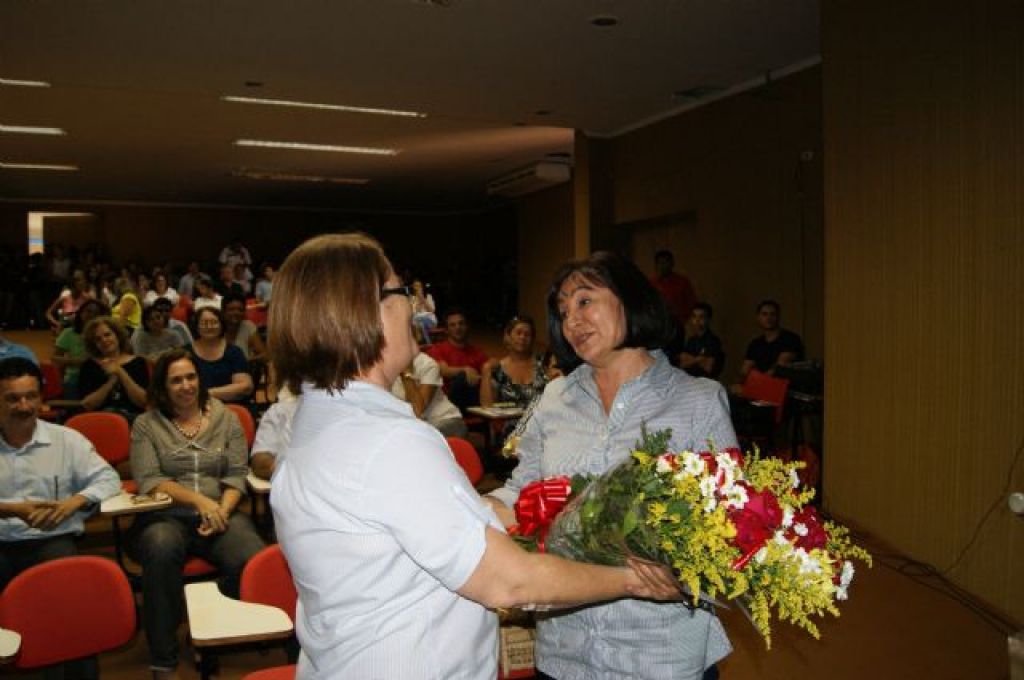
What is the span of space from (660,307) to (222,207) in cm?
2137

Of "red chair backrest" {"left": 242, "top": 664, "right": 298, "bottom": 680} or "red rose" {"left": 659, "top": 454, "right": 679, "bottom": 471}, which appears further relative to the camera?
"red chair backrest" {"left": 242, "top": 664, "right": 298, "bottom": 680}

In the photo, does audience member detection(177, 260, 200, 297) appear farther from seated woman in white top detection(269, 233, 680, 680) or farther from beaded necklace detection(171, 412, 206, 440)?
seated woman in white top detection(269, 233, 680, 680)

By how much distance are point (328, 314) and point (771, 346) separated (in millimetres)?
6810

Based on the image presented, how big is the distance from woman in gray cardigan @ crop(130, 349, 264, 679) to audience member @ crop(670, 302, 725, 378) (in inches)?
198

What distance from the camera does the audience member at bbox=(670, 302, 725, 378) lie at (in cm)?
820

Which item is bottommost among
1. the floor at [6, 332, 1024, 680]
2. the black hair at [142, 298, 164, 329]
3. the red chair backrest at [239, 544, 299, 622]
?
the floor at [6, 332, 1024, 680]

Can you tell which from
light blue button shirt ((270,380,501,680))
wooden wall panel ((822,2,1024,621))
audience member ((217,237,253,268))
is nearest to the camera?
light blue button shirt ((270,380,501,680))

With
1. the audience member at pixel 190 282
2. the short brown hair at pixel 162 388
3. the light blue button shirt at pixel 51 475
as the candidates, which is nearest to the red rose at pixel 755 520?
the light blue button shirt at pixel 51 475

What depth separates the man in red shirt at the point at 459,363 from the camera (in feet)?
23.5

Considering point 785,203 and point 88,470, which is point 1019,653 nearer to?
point 88,470

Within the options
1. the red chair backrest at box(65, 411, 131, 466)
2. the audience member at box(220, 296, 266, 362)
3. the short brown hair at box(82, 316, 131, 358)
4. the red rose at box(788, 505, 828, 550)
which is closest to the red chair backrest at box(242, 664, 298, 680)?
the red rose at box(788, 505, 828, 550)

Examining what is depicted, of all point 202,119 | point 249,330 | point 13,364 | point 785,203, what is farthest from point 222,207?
point 13,364

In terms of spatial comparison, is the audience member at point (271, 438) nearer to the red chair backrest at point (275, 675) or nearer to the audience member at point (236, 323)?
the red chair backrest at point (275, 675)

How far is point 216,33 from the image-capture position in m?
6.35
